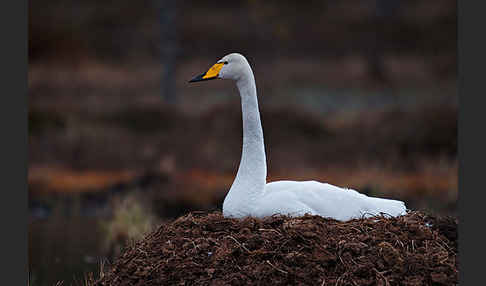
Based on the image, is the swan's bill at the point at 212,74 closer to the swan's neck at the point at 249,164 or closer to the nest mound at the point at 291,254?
the swan's neck at the point at 249,164

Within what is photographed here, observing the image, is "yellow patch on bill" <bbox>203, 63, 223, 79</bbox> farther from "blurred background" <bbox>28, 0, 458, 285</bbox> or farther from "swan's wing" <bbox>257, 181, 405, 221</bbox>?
"blurred background" <bbox>28, 0, 458, 285</bbox>

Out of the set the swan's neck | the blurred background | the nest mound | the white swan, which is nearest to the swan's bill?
the white swan

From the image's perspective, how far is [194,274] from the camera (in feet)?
21.6

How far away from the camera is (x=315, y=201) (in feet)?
23.9

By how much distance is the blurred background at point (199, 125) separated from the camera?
1405 cm

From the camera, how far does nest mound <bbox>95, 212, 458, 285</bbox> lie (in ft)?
21.1

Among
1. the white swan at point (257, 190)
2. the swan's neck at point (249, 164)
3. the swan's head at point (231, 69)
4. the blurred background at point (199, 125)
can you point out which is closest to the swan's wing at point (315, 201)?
the white swan at point (257, 190)

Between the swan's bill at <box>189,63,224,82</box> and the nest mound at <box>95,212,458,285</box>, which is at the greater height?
the swan's bill at <box>189,63,224,82</box>

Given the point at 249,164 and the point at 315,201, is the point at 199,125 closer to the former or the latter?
the point at 249,164

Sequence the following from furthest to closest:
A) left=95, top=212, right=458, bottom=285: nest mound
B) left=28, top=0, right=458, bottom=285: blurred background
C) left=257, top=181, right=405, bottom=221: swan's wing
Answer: left=28, top=0, right=458, bottom=285: blurred background → left=257, top=181, right=405, bottom=221: swan's wing → left=95, top=212, right=458, bottom=285: nest mound

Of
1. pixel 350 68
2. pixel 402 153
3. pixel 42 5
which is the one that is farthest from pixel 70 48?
pixel 402 153

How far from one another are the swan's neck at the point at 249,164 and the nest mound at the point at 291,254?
0.23 metres

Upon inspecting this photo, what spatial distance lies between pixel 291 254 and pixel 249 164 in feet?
4.27

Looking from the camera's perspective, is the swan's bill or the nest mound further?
the swan's bill
